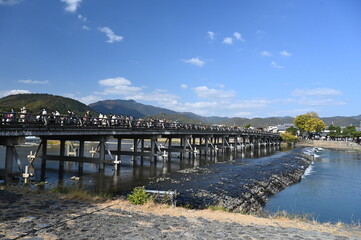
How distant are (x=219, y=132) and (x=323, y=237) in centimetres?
4706

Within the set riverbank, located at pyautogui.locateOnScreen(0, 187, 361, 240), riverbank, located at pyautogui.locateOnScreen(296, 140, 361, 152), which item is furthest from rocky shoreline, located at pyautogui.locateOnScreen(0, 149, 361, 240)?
riverbank, located at pyautogui.locateOnScreen(296, 140, 361, 152)

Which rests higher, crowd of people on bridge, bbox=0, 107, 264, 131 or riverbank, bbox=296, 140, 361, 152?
crowd of people on bridge, bbox=0, 107, 264, 131

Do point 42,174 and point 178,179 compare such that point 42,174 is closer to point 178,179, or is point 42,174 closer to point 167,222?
point 178,179

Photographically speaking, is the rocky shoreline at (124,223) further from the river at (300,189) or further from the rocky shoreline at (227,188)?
the river at (300,189)

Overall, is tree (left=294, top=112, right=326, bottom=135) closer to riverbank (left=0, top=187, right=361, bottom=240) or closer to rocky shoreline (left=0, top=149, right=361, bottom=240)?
riverbank (left=0, top=187, right=361, bottom=240)

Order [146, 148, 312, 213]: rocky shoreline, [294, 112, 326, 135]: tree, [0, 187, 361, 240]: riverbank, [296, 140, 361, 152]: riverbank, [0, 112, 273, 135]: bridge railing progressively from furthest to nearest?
[294, 112, 326, 135]: tree < [296, 140, 361, 152]: riverbank < [0, 112, 273, 135]: bridge railing < [146, 148, 312, 213]: rocky shoreline < [0, 187, 361, 240]: riverbank

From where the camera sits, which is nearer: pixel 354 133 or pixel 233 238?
pixel 233 238

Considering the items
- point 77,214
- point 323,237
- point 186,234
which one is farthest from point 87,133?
point 323,237

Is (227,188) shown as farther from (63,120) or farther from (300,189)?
(63,120)

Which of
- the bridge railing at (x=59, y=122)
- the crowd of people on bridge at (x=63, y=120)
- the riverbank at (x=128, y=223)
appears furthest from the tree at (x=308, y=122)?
the riverbank at (x=128, y=223)

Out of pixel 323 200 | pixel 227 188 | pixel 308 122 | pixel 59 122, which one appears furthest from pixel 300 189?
pixel 308 122

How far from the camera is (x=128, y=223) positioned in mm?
8898

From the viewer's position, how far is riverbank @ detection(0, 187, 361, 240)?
7812 millimetres

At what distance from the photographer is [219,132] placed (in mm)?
55562
